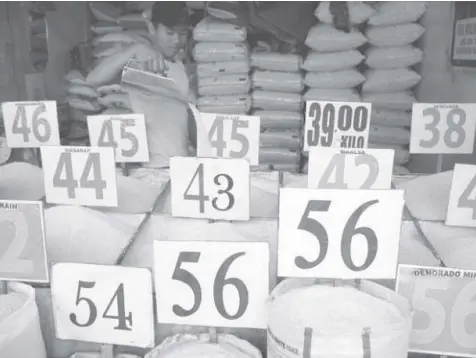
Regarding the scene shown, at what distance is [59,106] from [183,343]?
2.94 m

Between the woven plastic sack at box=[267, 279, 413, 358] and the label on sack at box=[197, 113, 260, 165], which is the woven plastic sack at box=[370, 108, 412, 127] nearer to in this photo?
the label on sack at box=[197, 113, 260, 165]

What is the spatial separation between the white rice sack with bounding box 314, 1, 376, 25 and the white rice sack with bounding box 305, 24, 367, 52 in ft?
0.21

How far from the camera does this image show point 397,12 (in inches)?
119

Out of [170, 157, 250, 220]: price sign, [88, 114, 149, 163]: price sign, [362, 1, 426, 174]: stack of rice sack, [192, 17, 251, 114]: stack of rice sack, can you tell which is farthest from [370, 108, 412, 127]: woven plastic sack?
[170, 157, 250, 220]: price sign

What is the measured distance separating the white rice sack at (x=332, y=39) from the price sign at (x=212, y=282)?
246 cm

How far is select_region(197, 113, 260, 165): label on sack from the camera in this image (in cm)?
197

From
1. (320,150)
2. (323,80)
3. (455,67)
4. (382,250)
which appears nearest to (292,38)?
(323,80)

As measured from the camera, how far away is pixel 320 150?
1508 mm

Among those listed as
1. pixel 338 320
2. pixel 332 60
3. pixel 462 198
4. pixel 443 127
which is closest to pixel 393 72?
pixel 332 60

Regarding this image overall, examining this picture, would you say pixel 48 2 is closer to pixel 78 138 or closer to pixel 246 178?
pixel 78 138

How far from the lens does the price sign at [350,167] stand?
1505 millimetres

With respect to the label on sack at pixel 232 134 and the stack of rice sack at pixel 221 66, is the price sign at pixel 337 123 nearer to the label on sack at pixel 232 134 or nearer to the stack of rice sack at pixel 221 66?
the label on sack at pixel 232 134

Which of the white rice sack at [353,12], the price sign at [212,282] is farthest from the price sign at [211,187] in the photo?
the white rice sack at [353,12]

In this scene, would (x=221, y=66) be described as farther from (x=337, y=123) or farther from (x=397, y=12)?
(x=337, y=123)
